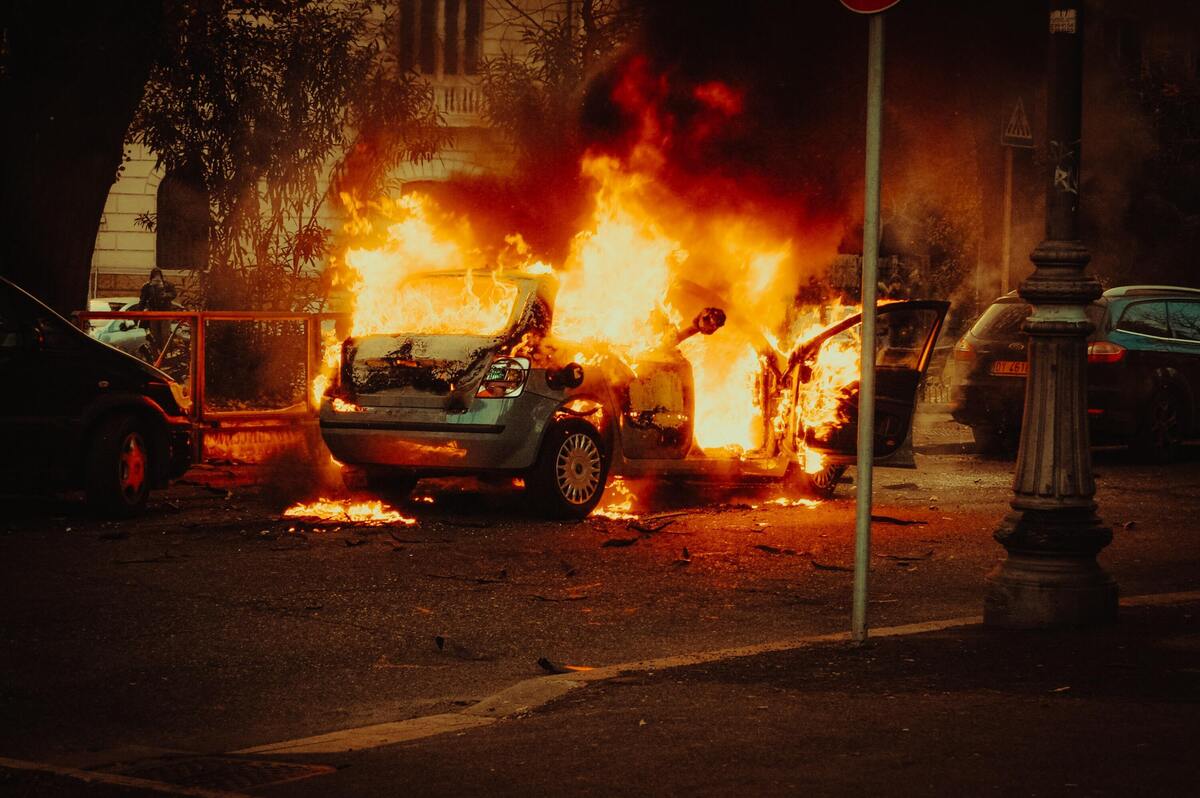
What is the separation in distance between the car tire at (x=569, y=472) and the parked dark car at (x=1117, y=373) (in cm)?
598

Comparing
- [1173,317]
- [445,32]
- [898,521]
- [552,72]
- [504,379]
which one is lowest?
[898,521]

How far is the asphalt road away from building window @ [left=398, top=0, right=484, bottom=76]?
38.1 feet

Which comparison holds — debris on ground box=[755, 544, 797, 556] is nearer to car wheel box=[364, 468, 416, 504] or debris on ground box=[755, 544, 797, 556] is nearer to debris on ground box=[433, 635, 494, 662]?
car wheel box=[364, 468, 416, 504]

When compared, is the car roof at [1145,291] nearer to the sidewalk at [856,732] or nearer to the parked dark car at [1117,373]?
the parked dark car at [1117,373]

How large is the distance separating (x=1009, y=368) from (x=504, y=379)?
274 inches

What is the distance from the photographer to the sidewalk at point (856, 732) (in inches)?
200

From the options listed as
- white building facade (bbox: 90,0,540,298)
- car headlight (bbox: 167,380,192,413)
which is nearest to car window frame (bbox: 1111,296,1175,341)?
white building facade (bbox: 90,0,540,298)

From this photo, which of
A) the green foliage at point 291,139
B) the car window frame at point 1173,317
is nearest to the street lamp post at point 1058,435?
the car window frame at point 1173,317

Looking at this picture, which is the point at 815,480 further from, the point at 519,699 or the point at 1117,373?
the point at 519,699

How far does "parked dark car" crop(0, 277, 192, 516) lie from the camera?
1112 centimetres

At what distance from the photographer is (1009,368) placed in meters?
16.7

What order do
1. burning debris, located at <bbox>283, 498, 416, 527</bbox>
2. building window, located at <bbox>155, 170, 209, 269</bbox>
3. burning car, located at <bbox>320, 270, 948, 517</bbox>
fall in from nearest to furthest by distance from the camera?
burning car, located at <bbox>320, 270, 948, 517</bbox>, burning debris, located at <bbox>283, 498, 416, 527</bbox>, building window, located at <bbox>155, 170, 209, 269</bbox>

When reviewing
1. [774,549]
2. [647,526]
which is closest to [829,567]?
[774,549]

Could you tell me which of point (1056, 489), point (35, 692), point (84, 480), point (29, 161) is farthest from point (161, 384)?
point (1056, 489)
